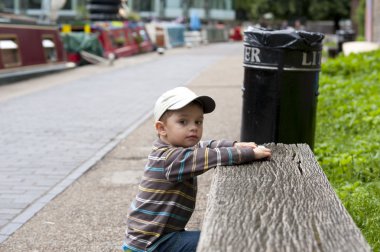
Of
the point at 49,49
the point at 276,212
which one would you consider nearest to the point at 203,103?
the point at 276,212

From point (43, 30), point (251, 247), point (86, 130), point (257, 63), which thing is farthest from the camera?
point (43, 30)

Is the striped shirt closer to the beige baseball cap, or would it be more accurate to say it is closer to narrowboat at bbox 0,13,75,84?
the beige baseball cap

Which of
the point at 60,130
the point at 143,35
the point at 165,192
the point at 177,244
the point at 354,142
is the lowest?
the point at 60,130

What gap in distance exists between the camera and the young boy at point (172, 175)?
3.18 metres

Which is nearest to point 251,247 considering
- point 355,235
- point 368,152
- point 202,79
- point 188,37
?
point 355,235

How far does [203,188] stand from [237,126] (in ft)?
11.1

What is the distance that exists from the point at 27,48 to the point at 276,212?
15.3 metres

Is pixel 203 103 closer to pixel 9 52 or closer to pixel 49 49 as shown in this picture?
pixel 9 52

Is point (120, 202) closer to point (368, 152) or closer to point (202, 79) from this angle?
point (368, 152)

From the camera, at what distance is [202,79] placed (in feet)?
53.0

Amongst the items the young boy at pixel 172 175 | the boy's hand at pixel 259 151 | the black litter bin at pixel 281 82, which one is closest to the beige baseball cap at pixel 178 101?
the young boy at pixel 172 175

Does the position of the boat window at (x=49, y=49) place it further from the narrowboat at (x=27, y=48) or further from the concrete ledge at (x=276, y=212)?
the concrete ledge at (x=276, y=212)

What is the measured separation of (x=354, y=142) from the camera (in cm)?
678

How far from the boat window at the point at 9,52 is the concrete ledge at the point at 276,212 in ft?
42.9
